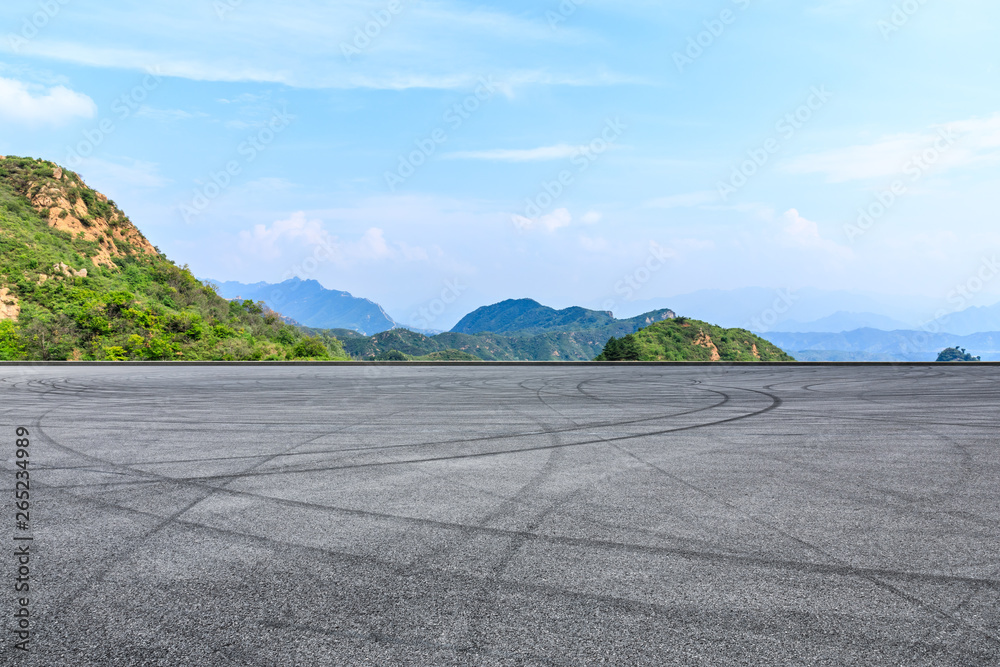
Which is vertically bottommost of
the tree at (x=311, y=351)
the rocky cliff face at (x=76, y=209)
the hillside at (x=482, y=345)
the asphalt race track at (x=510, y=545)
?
the asphalt race track at (x=510, y=545)

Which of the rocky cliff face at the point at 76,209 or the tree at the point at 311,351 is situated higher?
the rocky cliff face at the point at 76,209

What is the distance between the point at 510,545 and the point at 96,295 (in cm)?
6257

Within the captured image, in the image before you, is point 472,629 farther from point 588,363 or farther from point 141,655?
point 588,363

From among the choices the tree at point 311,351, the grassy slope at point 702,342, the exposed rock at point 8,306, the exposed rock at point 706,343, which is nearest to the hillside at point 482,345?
the grassy slope at point 702,342

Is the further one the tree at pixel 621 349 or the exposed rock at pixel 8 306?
the exposed rock at pixel 8 306

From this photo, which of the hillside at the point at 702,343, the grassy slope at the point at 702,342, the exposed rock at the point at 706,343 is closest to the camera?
the hillside at the point at 702,343

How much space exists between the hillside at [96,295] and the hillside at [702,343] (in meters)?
36.7

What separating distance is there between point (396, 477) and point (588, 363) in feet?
84.9

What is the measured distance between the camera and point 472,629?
3088 mm

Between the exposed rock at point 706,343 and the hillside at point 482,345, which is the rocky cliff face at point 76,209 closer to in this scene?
the hillside at point 482,345

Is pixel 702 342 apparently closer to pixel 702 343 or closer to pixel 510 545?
pixel 702 343

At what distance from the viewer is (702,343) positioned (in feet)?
250

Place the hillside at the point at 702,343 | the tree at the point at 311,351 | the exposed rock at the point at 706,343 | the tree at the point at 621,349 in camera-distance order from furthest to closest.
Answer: the exposed rock at the point at 706,343 → the hillside at the point at 702,343 → the tree at the point at 311,351 → the tree at the point at 621,349

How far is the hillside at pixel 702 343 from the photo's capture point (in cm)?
6838
